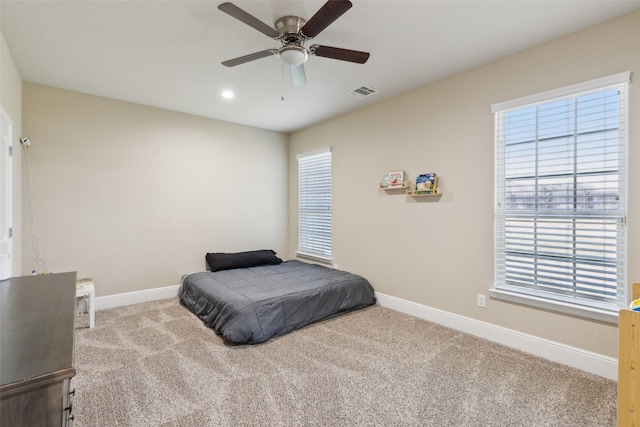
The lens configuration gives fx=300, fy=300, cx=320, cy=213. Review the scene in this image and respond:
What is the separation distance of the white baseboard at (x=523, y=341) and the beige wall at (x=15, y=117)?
4031 millimetres

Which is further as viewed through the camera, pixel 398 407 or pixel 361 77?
pixel 361 77

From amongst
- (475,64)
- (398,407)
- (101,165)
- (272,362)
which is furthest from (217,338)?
(475,64)

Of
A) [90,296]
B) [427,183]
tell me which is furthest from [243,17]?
[90,296]

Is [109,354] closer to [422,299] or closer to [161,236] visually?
[161,236]

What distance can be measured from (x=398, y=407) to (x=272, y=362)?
1030 millimetres

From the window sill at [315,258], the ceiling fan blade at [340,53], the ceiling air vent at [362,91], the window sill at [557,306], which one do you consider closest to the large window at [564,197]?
the window sill at [557,306]

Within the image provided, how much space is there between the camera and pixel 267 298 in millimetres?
3008

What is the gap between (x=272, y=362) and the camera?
2.43 meters

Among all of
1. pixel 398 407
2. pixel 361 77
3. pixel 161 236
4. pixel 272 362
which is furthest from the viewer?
pixel 161 236

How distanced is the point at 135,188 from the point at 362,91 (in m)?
3.09

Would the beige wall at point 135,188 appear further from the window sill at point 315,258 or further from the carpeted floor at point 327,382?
the carpeted floor at point 327,382

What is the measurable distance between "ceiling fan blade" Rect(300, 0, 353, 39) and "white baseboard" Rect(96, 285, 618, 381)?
2858mm

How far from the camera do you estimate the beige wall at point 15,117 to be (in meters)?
2.41

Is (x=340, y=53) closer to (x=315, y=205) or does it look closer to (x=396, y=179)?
(x=396, y=179)
